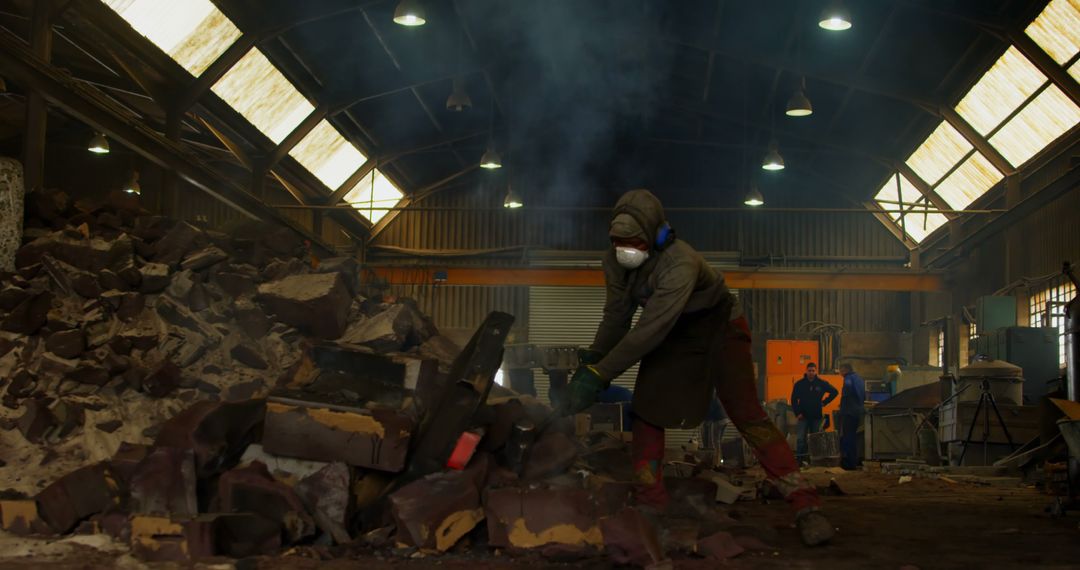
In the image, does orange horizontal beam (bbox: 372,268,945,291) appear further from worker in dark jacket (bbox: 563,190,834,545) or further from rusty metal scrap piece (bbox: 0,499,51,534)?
rusty metal scrap piece (bbox: 0,499,51,534)

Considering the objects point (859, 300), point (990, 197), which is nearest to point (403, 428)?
point (990, 197)

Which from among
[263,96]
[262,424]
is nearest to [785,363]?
[263,96]

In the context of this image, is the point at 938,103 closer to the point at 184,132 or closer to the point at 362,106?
the point at 362,106

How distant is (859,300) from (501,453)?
17.1m

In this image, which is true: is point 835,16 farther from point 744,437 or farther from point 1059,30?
point 744,437

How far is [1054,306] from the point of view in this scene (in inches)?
529

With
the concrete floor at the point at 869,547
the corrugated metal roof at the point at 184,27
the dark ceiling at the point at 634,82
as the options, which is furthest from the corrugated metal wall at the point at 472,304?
the concrete floor at the point at 869,547

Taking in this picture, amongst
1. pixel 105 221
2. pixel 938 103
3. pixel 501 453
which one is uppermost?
pixel 938 103

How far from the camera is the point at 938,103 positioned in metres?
14.9

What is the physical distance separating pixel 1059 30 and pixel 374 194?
12524 mm

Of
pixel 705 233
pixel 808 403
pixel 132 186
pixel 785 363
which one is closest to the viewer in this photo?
pixel 808 403

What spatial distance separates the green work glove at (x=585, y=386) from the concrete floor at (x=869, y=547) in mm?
689

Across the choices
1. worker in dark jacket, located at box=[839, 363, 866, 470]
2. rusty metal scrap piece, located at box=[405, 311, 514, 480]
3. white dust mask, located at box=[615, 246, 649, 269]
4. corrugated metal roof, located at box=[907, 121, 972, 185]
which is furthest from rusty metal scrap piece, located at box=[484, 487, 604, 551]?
corrugated metal roof, located at box=[907, 121, 972, 185]

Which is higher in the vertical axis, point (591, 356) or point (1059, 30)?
point (1059, 30)
